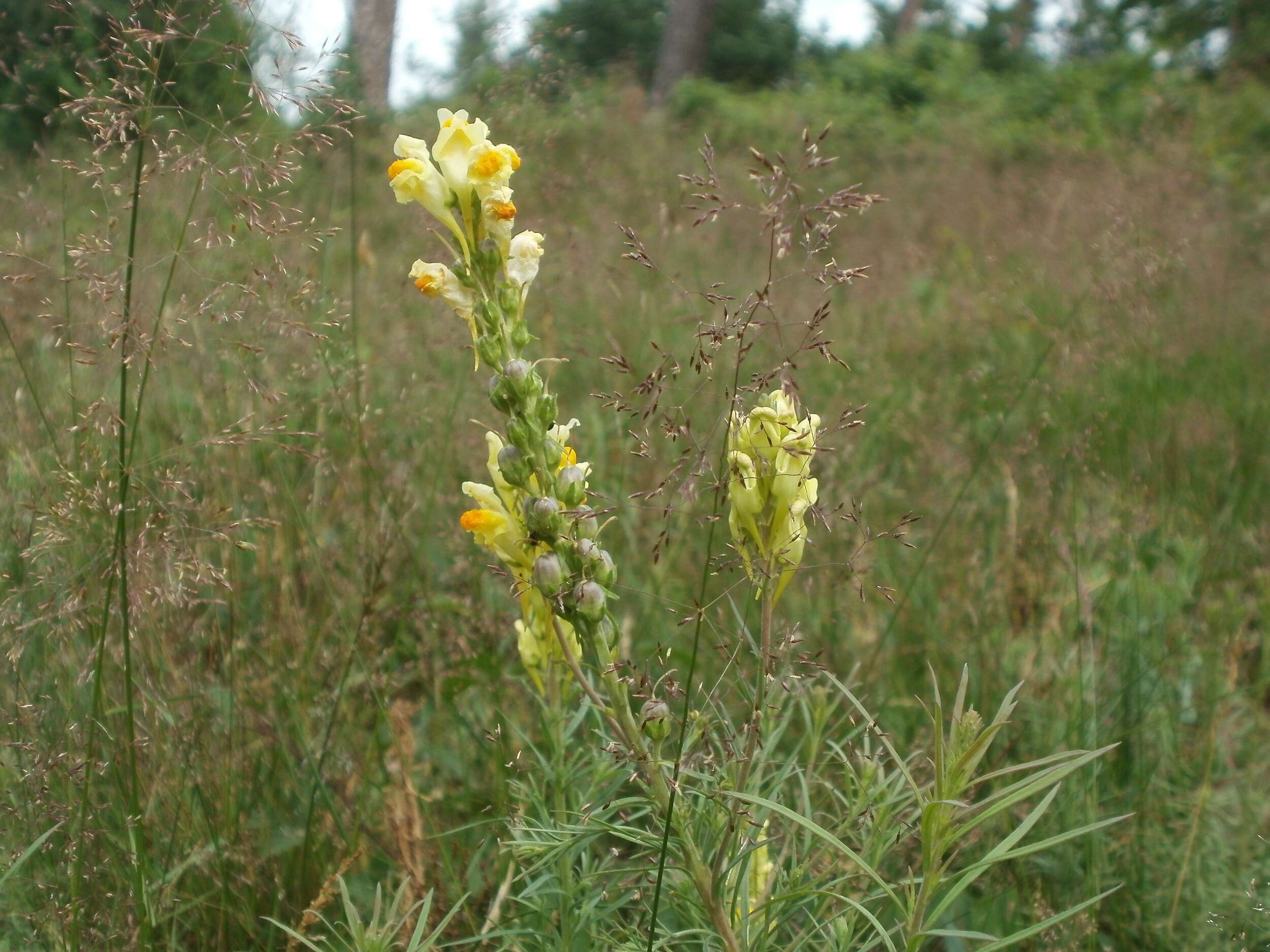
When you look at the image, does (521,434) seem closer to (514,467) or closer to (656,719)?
(514,467)

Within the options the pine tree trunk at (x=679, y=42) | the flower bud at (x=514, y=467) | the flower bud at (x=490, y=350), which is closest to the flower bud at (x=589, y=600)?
the flower bud at (x=514, y=467)

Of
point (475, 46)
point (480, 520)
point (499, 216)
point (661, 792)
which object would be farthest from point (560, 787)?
point (475, 46)

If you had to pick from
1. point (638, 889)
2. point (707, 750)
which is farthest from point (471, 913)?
point (707, 750)

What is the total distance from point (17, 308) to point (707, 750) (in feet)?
8.87

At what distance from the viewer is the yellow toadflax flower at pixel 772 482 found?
3.75 ft

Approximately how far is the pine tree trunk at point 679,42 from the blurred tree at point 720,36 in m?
2.42

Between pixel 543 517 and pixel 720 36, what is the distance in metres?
21.6

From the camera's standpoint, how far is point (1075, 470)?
275cm

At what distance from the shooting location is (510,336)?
3.82ft

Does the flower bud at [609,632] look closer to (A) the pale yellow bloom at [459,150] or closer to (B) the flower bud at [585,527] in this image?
(B) the flower bud at [585,527]

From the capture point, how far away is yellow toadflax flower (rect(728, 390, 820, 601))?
1.14 metres

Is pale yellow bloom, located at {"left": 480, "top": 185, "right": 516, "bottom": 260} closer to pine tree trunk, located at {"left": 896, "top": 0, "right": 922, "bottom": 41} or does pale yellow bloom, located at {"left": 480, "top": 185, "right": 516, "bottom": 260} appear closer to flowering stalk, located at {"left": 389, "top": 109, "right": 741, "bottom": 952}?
flowering stalk, located at {"left": 389, "top": 109, "right": 741, "bottom": 952}

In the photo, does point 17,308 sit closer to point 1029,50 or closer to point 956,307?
point 956,307

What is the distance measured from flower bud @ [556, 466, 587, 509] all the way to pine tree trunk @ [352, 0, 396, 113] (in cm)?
214
